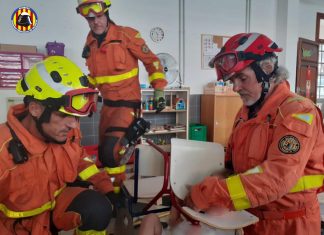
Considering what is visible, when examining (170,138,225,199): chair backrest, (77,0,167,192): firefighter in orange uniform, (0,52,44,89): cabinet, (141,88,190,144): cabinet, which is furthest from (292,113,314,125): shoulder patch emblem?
(0,52,44,89): cabinet

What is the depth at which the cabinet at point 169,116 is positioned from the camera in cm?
396

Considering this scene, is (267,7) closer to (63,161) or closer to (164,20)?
(164,20)

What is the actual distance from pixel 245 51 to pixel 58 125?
0.87 metres

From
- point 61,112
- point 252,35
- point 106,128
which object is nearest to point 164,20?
point 106,128

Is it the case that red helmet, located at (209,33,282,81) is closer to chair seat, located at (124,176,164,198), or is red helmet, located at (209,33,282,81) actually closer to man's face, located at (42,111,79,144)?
man's face, located at (42,111,79,144)

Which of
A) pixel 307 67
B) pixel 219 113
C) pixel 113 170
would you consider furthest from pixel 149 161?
pixel 307 67

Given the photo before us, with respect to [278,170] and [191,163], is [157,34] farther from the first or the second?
[278,170]

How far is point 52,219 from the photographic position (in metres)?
1.30

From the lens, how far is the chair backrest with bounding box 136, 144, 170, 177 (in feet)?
5.76

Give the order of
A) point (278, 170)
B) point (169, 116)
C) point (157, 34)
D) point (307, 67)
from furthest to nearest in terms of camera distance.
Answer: point (307, 67)
point (169, 116)
point (157, 34)
point (278, 170)

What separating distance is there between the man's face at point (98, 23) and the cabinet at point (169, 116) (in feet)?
6.73

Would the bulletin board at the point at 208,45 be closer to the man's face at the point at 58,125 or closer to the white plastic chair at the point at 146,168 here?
the white plastic chair at the point at 146,168

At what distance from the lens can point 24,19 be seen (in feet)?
10.7

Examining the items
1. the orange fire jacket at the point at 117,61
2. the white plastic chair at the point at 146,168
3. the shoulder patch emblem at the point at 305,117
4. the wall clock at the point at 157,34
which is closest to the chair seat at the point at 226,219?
the shoulder patch emblem at the point at 305,117
